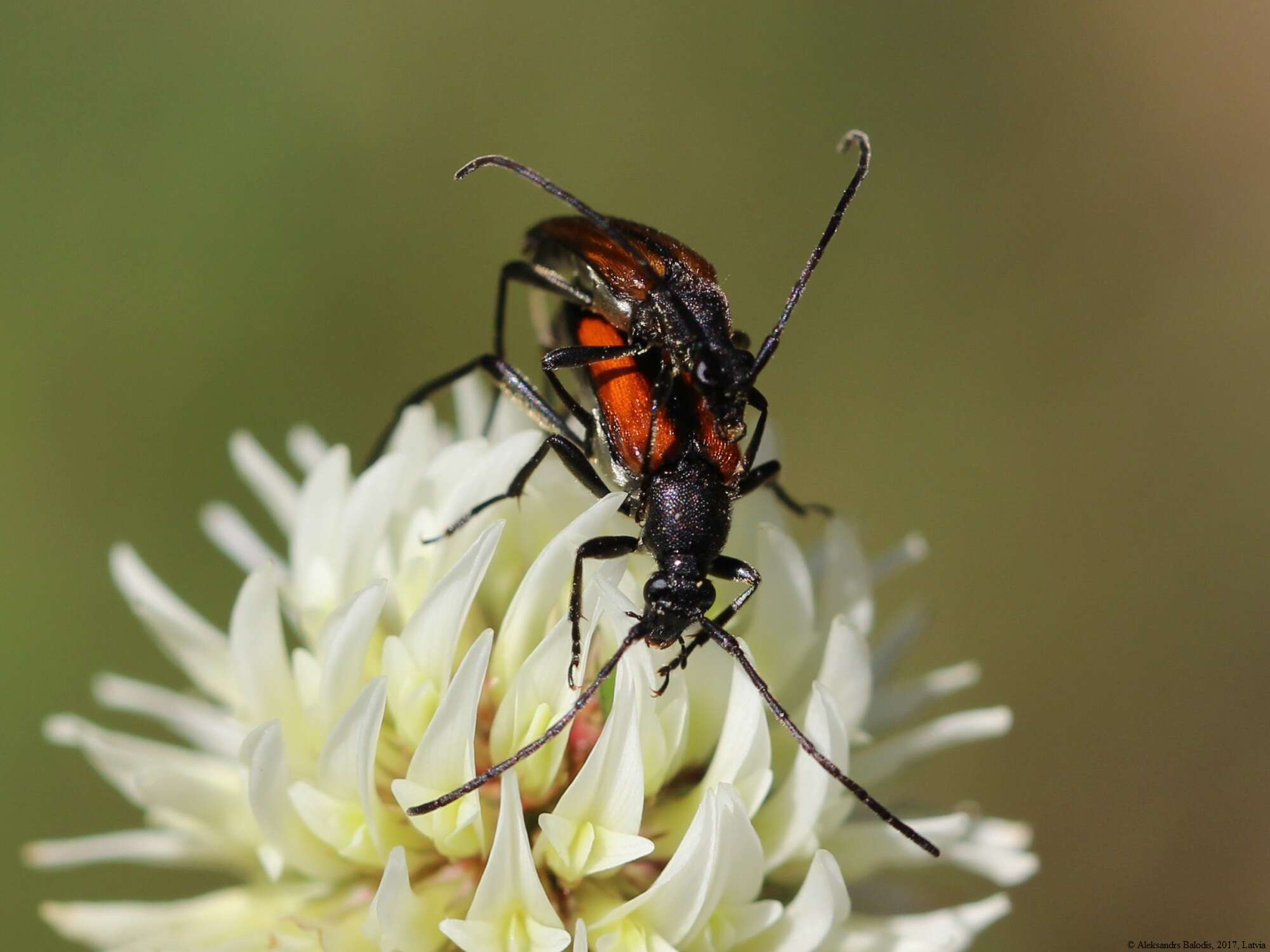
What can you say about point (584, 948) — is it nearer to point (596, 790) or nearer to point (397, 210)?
point (596, 790)

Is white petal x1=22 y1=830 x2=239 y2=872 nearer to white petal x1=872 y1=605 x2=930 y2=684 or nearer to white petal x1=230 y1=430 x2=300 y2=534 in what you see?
white petal x1=230 y1=430 x2=300 y2=534

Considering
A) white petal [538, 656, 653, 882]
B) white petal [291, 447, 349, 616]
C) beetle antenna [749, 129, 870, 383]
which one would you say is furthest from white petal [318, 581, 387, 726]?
beetle antenna [749, 129, 870, 383]

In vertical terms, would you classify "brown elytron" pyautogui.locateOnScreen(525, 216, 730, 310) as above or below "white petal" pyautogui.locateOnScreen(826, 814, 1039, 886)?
above

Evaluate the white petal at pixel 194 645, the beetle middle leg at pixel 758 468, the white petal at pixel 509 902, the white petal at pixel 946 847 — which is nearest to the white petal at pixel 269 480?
the white petal at pixel 194 645

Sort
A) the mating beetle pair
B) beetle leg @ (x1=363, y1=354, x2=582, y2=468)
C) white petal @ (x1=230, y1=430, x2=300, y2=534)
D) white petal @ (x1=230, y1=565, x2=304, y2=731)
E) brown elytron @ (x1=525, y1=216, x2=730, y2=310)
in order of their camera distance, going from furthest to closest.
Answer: white petal @ (x1=230, y1=430, x2=300, y2=534)
beetle leg @ (x1=363, y1=354, x2=582, y2=468)
brown elytron @ (x1=525, y1=216, x2=730, y2=310)
white petal @ (x1=230, y1=565, x2=304, y2=731)
the mating beetle pair

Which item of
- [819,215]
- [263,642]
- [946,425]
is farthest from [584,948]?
[819,215]

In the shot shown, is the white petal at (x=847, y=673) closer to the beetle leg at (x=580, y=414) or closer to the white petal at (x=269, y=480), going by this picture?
the beetle leg at (x=580, y=414)

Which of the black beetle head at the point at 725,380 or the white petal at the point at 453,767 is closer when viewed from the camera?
the white petal at the point at 453,767

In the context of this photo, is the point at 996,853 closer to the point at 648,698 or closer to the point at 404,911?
the point at 648,698

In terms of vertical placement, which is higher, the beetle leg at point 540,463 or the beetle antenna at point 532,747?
the beetle leg at point 540,463
